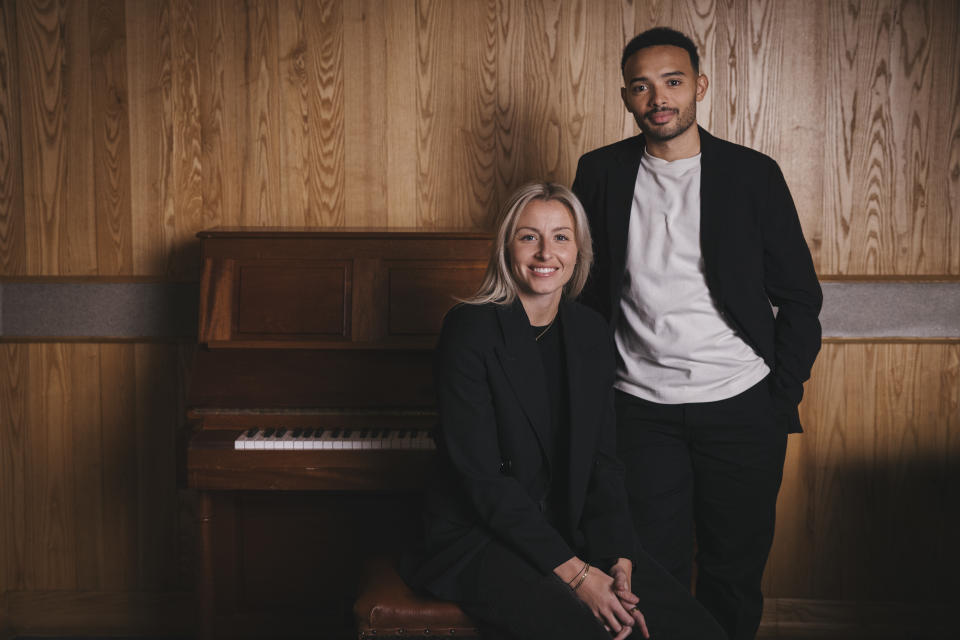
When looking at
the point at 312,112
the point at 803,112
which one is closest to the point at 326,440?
the point at 312,112

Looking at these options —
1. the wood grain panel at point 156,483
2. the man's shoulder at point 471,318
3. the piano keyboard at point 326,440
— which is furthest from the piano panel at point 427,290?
the wood grain panel at point 156,483

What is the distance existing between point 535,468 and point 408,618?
440 millimetres

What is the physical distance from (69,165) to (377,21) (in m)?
1.29

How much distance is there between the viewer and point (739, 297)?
214 cm

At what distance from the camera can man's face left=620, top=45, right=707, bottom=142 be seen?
2123 mm

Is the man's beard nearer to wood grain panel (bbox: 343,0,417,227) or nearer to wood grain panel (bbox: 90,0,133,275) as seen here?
wood grain panel (bbox: 343,0,417,227)

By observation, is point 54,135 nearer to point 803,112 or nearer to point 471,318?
point 471,318

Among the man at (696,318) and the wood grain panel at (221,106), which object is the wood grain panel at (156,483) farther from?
the man at (696,318)

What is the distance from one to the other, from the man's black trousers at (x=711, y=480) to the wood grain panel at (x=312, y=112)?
146cm

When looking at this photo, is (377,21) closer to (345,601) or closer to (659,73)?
(659,73)

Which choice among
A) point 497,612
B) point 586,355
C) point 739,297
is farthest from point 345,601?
point 739,297

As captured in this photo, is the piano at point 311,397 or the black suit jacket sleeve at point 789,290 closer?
the black suit jacket sleeve at point 789,290

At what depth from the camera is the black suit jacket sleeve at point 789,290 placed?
222 cm

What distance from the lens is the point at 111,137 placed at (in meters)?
3.03
